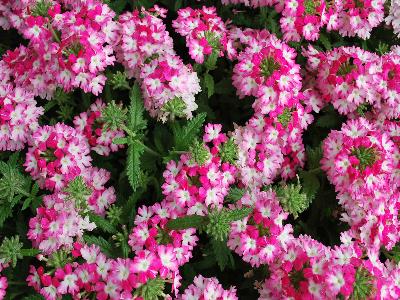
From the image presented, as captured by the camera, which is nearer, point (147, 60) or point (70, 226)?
point (70, 226)

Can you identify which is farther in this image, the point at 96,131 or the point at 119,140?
the point at 96,131

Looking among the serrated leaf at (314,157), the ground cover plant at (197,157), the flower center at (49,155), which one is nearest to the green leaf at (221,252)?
the ground cover plant at (197,157)

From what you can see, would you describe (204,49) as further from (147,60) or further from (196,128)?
(196,128)

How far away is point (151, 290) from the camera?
231 centimetres

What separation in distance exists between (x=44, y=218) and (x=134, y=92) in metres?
0.83

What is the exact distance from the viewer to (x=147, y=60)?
116 inches

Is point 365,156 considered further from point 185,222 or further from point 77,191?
point 77,191

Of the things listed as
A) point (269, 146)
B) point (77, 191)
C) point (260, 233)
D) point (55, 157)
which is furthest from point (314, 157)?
point (55, 157)

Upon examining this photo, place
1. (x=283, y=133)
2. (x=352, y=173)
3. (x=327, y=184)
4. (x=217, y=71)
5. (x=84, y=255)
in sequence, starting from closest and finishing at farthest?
1. (x=84, y=255)
2. (x=352, y=173)
3. (x=283, y=133)
4. (x=327, y=184)
5. (x=217, y=71)

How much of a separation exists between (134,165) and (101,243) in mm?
438

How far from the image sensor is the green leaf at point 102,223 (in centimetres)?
263

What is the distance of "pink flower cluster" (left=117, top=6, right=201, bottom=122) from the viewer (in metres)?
2.78

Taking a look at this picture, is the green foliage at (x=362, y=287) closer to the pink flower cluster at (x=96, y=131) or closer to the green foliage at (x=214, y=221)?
the green foliage at (x=214, y=221)

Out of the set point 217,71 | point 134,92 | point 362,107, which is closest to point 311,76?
point 362,107
